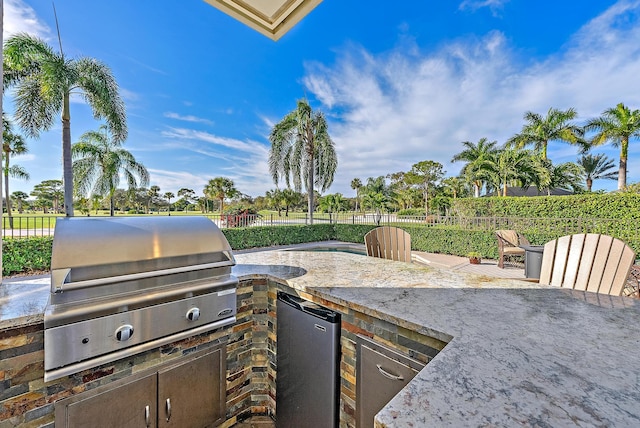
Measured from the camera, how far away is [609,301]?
1.30 meters

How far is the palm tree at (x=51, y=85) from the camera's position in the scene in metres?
5.85

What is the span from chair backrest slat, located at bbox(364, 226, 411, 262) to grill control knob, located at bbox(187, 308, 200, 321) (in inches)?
64.4

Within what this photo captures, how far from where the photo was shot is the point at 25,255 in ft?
17.6

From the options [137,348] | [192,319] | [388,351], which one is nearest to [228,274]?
[192,319]

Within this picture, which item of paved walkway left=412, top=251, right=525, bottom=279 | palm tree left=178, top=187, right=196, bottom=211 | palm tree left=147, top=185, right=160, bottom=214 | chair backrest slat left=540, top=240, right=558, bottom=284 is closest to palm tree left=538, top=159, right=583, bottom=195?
paved walkway left=412, top=251, right=525, bottom=279

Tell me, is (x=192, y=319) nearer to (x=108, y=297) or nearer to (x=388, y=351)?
(x=108, y=297)

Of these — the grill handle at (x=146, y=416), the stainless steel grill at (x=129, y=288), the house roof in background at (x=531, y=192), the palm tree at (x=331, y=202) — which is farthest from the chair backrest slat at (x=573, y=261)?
the palm tree at (x=331, y=202)

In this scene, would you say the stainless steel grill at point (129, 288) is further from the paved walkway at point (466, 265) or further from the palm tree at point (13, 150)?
the palm tree at point (13, 150)

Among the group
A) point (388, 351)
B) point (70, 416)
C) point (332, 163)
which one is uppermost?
point (332, 163)

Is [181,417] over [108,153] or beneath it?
beneath

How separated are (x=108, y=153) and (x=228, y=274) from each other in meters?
11.3

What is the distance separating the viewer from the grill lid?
3.90ft

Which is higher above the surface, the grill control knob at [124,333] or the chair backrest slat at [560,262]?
the chair backrest slat at [560,262]

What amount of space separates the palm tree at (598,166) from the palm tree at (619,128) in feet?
18.7
